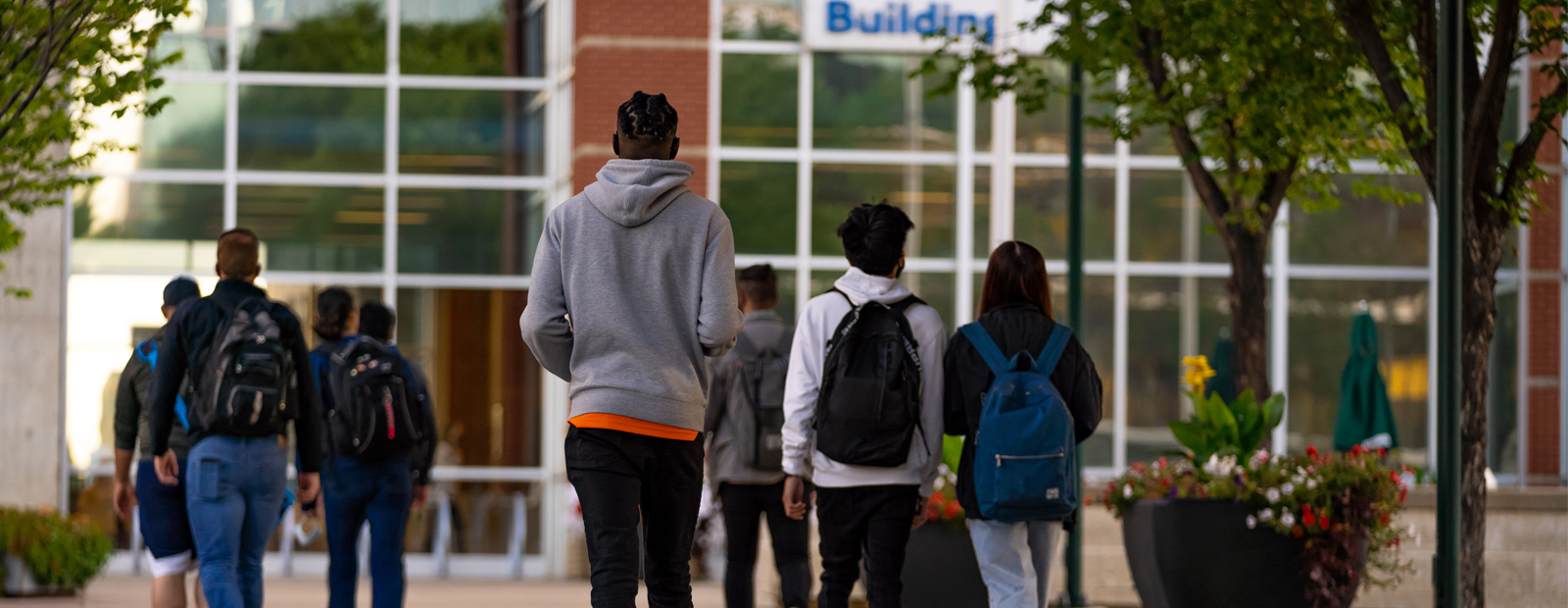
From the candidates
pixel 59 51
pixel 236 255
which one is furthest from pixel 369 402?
pixel 59 51

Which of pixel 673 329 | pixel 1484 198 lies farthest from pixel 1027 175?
pixel 673 329

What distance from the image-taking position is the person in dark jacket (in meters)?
6.21

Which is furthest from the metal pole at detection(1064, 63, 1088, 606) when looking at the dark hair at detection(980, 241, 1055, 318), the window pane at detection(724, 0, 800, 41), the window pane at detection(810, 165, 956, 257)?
the window pane at detection(724, 0, 800, 41)

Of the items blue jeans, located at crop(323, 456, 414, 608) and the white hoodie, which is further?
blue jeans, located at crop(323, 456, 414, 608)

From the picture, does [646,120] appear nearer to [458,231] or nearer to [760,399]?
[760,399]

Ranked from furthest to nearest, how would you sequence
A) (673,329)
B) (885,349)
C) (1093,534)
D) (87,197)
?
(87,197) < (1093,534) < (885,349) < (673,329)

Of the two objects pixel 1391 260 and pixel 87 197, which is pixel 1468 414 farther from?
pixel 87 197

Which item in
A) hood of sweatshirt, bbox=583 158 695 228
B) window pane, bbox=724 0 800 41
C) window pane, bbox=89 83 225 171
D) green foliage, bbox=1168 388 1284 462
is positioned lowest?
green foliage, bbox=1168 388 1284 462

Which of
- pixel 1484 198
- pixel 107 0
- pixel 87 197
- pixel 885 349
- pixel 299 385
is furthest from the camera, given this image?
pixel 87 197

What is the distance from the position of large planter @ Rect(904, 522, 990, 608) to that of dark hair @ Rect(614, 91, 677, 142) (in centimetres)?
478

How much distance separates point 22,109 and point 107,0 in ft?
2.12

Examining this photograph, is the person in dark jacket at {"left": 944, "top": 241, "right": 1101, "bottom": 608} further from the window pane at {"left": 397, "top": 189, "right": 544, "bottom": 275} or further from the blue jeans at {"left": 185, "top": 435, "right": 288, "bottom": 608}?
the window pane at {"left": 397, "top": 189, "right": 544, "bottom": 275}

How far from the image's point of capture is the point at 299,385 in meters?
6.77

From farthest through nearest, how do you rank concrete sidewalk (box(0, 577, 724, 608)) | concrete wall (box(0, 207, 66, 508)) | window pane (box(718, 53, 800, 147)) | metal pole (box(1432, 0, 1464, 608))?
1. window pane (box(718, 53, 800, 147))
2. concrete wall (box(0, 207, 66, 508))
3. concrete sidewalk (box(0, 577, 724, 608))
4. metal pole (box(1432, 0, 1464, 608))
